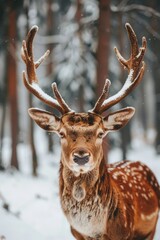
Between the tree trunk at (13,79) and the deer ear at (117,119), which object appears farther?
the tree trunk at (13,79)

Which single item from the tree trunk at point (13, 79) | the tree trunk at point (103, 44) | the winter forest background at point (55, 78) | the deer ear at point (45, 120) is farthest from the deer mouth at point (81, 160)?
the tree trunk at point (13, 79)

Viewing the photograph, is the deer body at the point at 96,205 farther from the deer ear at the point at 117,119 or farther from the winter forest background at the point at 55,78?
the winter forest background at the point at 55,78

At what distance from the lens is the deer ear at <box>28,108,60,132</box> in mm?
6102

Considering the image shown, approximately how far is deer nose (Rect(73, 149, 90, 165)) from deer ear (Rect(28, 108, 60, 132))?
720mm

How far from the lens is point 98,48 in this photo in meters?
11.4

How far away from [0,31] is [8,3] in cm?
513

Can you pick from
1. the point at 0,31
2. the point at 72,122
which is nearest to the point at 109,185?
the point at 72,122

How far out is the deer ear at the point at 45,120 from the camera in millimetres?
6102

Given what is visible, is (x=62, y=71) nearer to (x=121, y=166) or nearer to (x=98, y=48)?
(x=98, y=48)

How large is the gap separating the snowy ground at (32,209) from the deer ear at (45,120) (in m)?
2.76

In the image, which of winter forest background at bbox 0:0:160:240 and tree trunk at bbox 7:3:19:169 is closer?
winter forest background at bbox 0:0:160:240

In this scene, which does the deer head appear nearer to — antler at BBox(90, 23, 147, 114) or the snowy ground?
antler at BBox(90, 23, 147, 114)

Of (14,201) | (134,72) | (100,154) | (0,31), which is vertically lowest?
(14,201)

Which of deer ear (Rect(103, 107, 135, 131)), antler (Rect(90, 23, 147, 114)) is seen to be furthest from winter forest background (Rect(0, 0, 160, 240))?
antler (Rect(90, 23, 147, 114))
